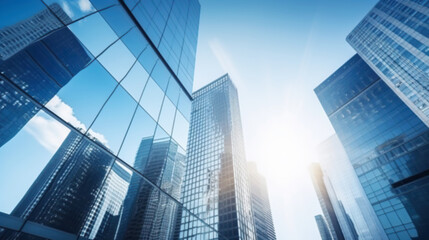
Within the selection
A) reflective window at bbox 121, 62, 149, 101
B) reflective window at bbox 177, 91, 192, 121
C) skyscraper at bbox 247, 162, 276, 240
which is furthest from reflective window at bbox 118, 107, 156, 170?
skyscraper at bbox 247, 162, 276, 240

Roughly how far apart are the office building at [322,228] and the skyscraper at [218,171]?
135337 mm

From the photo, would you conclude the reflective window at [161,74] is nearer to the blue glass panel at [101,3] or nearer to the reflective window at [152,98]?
the reflective window at [152,98]

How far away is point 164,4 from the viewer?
13.3 m

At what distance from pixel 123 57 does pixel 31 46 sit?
3206mm

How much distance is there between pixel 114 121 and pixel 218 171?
65.1m

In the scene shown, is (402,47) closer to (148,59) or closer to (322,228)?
(148,59)

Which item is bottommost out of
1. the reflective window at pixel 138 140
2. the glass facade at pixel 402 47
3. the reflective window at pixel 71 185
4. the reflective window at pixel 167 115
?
the reflective window at pixel 71 185

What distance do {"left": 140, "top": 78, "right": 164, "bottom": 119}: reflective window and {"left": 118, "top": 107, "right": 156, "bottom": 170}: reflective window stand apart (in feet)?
1.30

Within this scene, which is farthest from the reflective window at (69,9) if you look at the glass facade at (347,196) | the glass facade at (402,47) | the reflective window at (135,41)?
the glass facade at (347,196)

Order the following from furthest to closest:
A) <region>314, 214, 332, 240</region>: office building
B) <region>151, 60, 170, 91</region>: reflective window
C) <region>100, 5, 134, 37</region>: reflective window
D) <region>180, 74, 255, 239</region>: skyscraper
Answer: <region>314, 214, 332, 240</region>: office building < <region>180, 74, 255, 239</region>: skyscraper < <region>151, 60, 170, 91</region>: reflective window < <region>100, 5, 134, 37</region>: reflective window

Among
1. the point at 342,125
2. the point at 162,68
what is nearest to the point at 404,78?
the point at 342,125

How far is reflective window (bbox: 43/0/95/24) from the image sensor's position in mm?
5670

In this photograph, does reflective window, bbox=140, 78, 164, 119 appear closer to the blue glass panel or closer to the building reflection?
the building reflection

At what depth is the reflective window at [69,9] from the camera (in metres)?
5.67
